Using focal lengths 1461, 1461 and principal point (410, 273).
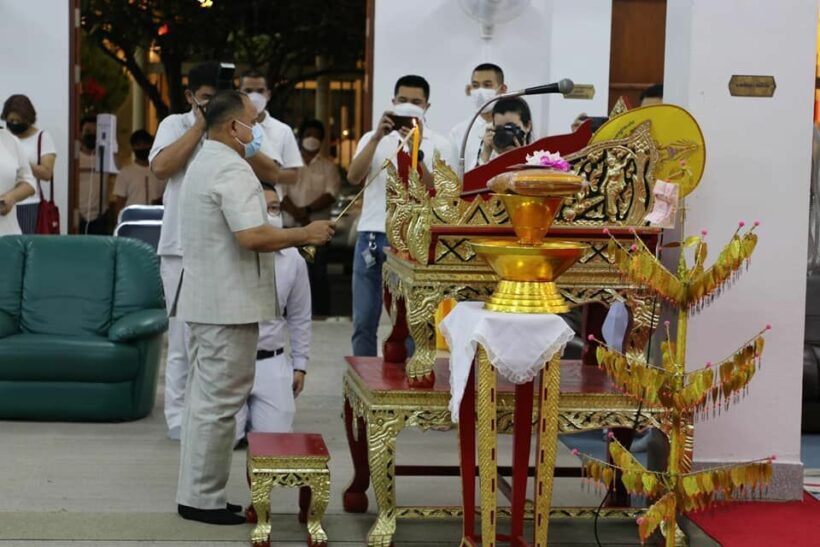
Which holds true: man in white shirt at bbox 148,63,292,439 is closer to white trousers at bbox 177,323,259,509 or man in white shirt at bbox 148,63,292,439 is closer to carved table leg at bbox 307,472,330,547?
white trousers at bbox 177,323,259,509

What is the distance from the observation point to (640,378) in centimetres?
476

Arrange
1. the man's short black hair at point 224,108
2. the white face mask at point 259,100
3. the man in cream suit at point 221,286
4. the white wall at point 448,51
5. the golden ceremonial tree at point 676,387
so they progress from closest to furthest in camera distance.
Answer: the golden ceremonial tree at point 676,387, the man in cream suit at point 221,286, the man's short black hair at point 224,108, the white face mask at point 259,100, the white wall at point 448,51

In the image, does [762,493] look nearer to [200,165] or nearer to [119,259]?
[200,165]

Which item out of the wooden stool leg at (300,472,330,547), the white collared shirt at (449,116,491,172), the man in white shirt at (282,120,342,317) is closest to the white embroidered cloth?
the wooden stool leg at (300,472,330,547)

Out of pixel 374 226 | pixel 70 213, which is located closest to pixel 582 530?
pixel 374 226

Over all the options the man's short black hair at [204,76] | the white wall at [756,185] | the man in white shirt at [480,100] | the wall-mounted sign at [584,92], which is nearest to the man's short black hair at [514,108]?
the man in white shirt at [480,100]

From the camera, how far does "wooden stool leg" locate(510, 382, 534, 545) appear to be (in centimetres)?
503

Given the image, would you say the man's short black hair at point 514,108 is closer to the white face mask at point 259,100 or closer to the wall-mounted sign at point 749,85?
the white face mask at point 259,100

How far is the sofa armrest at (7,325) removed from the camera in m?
8.11

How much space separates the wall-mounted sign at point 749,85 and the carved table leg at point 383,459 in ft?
6.04

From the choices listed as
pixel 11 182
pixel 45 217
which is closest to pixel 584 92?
pixel 45 217

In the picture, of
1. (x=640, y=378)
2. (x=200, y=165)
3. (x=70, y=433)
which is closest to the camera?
(x=640, y=378)

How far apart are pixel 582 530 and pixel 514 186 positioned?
172cm

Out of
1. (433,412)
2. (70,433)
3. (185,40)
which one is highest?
(185,40)
